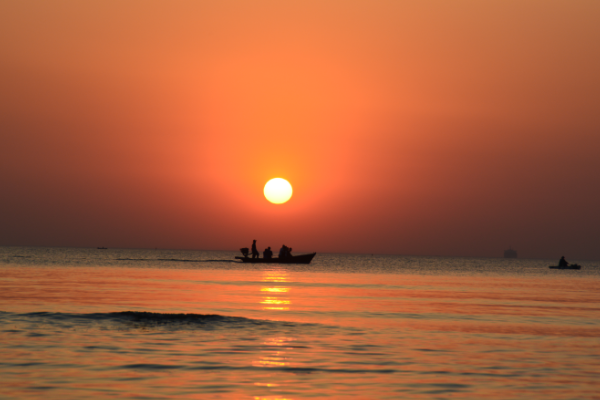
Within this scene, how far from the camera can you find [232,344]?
18.7 m

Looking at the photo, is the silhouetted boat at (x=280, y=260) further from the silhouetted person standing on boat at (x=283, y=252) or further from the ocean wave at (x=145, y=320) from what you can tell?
the ocean wave at (x=145, y=320)

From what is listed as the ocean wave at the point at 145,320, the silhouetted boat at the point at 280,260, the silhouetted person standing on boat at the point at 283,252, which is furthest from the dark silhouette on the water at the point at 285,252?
the ocean wave at the point at 145,320

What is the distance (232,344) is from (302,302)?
15.0 meters

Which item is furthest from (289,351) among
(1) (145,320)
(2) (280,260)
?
(2) (280,260)

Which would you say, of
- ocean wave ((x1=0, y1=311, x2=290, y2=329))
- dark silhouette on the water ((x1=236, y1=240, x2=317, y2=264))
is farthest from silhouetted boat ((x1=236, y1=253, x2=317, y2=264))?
ocean wave ((x1=0, y1=311, x2=290, y2=329))

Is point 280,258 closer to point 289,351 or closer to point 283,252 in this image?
point 283,252

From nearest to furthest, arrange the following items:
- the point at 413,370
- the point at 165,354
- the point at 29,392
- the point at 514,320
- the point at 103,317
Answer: the point at 29,392 → the point at 413,370 → the point at 165,354 → the point at 103,317 → the point at 514,320

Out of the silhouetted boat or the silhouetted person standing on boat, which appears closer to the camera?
the silhouetted person standing on boat

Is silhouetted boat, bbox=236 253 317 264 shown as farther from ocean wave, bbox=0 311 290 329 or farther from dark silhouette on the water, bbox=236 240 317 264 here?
ocean wave, bbox=0 311 290 329

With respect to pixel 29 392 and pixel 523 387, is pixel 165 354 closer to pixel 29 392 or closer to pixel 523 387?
pixel 29 392

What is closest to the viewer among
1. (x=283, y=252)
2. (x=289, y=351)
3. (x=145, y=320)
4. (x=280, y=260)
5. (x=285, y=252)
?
(x=289, y=351)

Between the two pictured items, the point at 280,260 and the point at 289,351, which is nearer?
the point at 289,351

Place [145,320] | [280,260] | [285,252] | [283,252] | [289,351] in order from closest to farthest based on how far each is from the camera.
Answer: [289,351] → [145,320] → [280,260] → [283,252] → [285,252]

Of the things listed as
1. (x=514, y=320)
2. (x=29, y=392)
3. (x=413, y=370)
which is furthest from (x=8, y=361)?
(x=514, y=320)
